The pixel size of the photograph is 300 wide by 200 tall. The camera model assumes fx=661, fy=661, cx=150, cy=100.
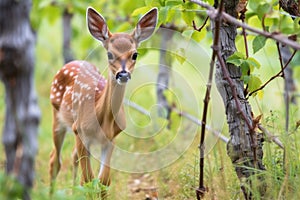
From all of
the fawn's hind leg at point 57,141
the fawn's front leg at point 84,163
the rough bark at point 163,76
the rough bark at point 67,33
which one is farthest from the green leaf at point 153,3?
the rough bark at point 67,33

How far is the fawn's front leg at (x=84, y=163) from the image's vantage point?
3766 millimetres

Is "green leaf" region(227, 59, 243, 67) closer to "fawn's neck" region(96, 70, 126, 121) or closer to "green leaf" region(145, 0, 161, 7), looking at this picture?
"green leaf" region(145, 0, 161, 7)

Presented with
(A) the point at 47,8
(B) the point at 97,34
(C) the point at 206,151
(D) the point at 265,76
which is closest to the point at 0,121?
(A) the point at 47,8

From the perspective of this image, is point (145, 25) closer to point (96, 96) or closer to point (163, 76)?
point (96, 96)

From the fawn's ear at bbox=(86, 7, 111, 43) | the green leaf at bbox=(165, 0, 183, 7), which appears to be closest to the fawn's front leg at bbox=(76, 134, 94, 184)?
the fawn's ear at bbox=(86, 7, 111, 43)

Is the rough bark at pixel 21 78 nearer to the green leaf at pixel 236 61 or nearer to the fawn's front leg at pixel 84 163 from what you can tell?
the green leaf at pixel 236 61

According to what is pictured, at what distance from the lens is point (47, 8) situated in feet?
18.6

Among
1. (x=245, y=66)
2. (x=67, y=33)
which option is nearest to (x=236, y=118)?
(x=245, y=66)

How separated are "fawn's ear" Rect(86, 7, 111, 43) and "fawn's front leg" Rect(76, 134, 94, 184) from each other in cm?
68

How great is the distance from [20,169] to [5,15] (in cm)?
56

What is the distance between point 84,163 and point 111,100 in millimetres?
409

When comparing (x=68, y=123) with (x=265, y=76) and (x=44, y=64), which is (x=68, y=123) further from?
(x=44, y=64)

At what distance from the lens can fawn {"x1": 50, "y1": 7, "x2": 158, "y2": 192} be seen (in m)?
3.61

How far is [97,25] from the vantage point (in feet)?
12.0
